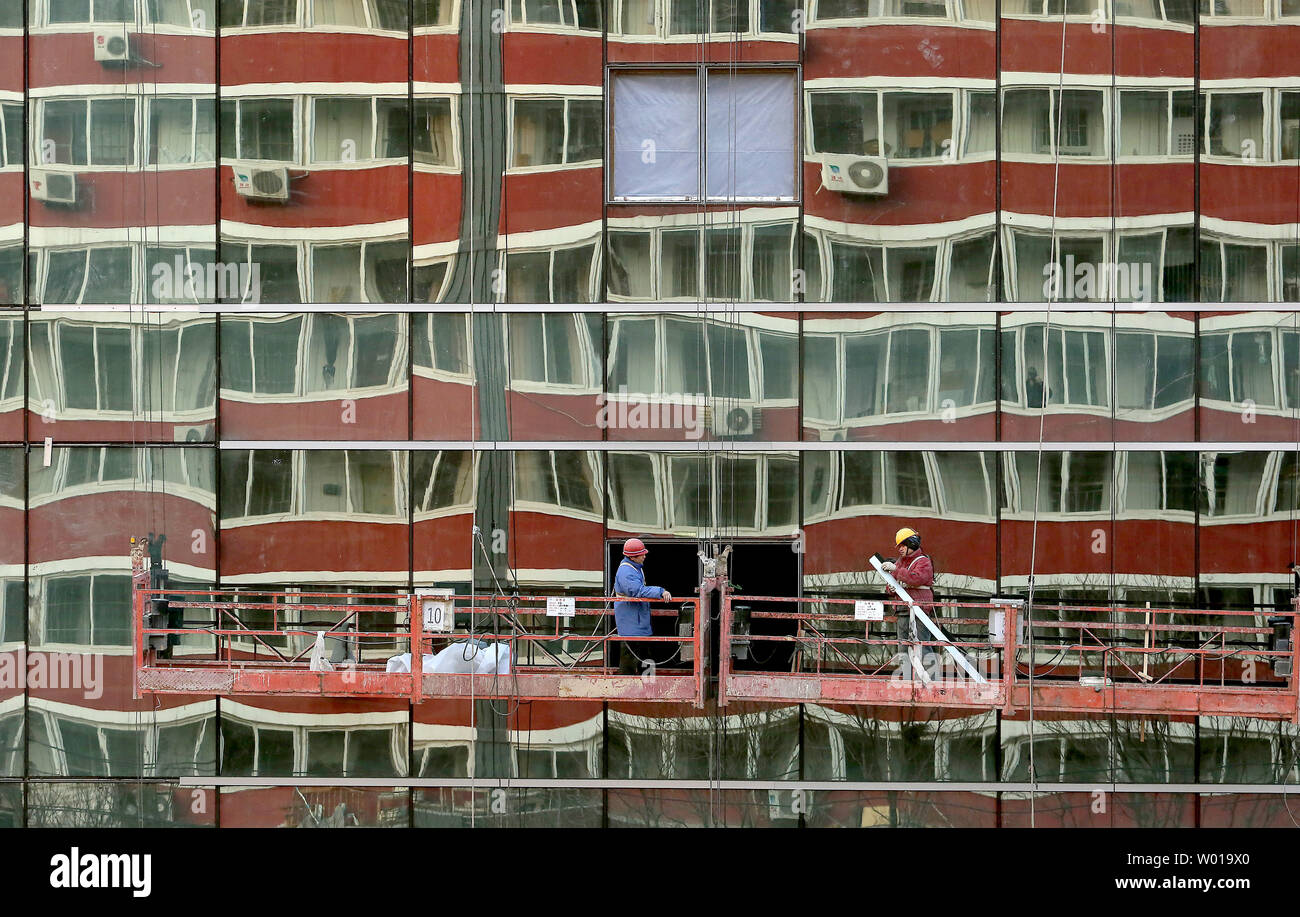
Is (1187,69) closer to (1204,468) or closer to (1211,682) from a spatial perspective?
(1204,468)

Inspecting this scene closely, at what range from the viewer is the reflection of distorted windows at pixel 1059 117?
40.5ft

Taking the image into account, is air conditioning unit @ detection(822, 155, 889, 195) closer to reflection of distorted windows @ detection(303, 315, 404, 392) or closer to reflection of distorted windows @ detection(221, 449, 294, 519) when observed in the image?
reflection of distorted windows @ detection(303, 315, 404, 392)

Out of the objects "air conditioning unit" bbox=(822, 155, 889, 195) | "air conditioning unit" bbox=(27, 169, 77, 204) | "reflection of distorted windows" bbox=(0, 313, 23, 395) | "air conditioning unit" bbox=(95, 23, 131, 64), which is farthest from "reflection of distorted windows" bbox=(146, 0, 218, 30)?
"air conditioning unit" bbox=(822, 155, 889, 195)

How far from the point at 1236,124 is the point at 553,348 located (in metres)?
6.89

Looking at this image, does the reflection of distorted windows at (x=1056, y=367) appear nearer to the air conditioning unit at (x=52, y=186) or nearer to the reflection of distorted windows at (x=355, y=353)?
the reflection of distorted windows at (x=355, y=353)

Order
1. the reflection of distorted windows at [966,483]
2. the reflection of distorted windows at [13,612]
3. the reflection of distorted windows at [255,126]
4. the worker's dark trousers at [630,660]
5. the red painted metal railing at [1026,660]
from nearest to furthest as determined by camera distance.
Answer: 1. the red painted metal railing at [1026,660]
2. the worker's dark trousers at [630,660]
3. the reflection of distorted windows at [966,483]
4. the reflection of distorted windows at [255,126]
5. the reflection of distorted windows at [13,612]

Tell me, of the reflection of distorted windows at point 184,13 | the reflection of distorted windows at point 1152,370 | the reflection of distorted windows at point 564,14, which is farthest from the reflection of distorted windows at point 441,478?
the reflection of distorted windows at point 1152,370

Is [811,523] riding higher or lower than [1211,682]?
higher

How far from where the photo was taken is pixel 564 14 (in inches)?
492

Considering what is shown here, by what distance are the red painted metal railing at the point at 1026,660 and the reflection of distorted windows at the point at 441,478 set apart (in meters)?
2.91

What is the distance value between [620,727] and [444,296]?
456 cm

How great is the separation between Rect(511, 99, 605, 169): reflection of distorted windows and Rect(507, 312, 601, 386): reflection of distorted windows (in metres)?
1.52

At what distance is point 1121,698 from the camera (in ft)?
36.0

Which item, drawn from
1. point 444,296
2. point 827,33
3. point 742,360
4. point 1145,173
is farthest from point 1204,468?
point 444,296
